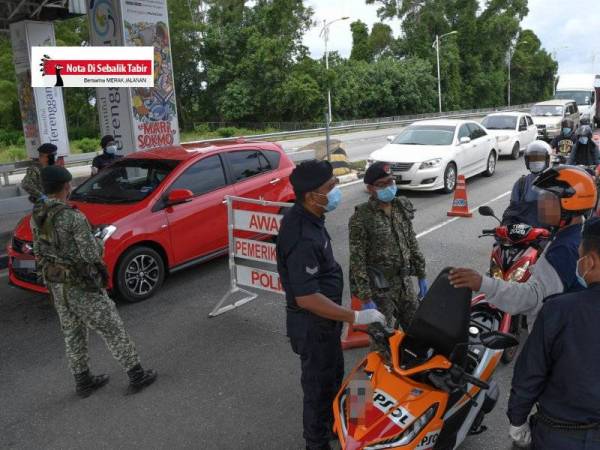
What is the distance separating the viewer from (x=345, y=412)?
265cm

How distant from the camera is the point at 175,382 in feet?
14.5

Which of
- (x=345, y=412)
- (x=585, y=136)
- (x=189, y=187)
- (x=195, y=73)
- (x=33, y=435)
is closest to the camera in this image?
(x=345, y=412)

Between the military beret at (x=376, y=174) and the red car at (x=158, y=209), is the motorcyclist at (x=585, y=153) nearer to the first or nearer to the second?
the red car at (x=158, y=209)

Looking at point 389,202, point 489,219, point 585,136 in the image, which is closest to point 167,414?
point 389,202

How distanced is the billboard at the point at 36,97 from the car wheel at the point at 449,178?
10917 millimetres

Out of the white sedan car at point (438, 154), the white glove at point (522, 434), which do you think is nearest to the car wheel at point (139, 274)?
the white glove at point (522, 434)

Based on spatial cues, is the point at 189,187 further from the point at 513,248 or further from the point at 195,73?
the point at 195,73

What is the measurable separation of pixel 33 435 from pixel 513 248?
4103 millimetres

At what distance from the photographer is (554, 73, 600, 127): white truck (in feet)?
90.0

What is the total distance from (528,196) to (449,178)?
7315mm

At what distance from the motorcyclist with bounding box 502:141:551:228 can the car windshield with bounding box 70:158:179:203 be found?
3.97m

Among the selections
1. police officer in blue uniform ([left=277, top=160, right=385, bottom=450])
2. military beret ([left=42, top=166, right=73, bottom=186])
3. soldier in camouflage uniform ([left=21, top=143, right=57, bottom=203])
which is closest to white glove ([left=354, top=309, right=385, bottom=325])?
police officer in blue uniform ([left=277, top=160, right=385, bottom=450])

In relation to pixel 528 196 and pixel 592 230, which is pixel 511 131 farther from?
pixel 592 230

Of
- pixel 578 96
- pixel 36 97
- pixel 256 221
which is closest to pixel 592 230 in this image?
pixel 256 221
